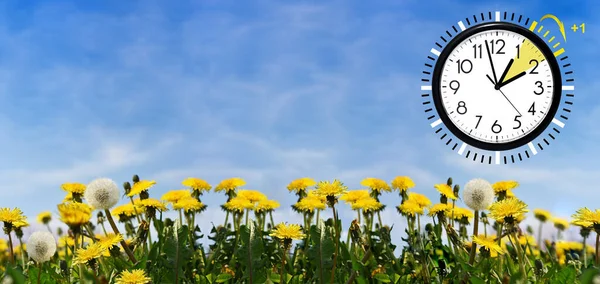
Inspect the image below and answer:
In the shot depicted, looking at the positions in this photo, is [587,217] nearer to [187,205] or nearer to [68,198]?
[187,205]

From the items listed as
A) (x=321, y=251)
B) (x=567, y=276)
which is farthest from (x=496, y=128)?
(x=321, y=251)

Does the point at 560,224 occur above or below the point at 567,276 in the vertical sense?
above

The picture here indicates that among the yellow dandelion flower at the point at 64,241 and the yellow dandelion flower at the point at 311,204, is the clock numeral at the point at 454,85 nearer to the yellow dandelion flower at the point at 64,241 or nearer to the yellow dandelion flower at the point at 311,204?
the yellow dandelion flower at the point at 311,204

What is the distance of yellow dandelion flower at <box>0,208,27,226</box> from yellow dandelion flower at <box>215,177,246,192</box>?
128 centimetres

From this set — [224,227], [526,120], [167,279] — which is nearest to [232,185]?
[224,227]

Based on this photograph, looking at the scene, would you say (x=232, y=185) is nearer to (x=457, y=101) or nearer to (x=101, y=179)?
(x=101, y=179)

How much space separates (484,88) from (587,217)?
2470 mm

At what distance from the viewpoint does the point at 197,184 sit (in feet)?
14.7

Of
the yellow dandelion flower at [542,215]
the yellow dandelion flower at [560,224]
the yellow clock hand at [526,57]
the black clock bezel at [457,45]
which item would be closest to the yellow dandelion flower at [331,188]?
the black clock bezel at [457,45]

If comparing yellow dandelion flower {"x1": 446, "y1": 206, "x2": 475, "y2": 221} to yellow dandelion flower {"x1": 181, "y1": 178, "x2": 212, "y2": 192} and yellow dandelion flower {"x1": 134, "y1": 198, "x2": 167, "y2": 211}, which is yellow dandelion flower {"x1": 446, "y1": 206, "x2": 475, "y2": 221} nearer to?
yellow dandelion flower {"x1": 181, "y1": 178, "x2": 212, "y2": 192}

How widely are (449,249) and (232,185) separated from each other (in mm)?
1627

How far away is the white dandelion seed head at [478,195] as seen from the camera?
4.16m

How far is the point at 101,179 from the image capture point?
3939 millimetres

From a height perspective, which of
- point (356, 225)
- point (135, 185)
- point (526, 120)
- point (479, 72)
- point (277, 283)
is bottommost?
point (277, 283)
